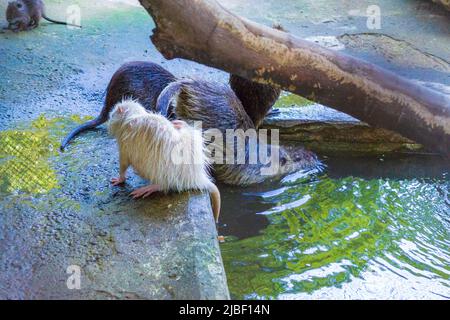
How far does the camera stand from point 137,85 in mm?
3908

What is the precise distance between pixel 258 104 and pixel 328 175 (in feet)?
2.58

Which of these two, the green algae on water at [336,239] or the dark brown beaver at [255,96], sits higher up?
the dark brown beaver at [255,96]

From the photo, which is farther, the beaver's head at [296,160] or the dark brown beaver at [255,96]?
the dark brown beaver at [255,96]

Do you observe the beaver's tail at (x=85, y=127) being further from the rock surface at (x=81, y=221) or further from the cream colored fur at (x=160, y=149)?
the cream colored fur at (x=160, y=149)

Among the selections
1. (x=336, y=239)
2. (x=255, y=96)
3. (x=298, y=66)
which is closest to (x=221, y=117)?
(x=255, y=96)

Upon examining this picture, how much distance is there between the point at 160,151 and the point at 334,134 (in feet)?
6.54

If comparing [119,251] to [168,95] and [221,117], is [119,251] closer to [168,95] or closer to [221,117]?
[168,95]

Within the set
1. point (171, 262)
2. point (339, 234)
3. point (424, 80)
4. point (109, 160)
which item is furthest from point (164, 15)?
point (424, 80)

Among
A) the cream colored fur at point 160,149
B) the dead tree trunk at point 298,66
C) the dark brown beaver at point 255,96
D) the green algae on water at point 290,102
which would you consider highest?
the dead tree trunk at point 298,66

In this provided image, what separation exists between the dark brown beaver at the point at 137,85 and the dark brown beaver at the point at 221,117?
260 millimetres

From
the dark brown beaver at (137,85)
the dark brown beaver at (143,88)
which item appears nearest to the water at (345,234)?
the dark brown beaver at (143,88)

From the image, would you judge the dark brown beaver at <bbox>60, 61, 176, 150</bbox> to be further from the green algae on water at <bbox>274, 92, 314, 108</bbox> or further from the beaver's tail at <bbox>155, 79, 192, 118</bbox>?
the green algae on water at <bbox>274, 92, 314, 108</bbox>

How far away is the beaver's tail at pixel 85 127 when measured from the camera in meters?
3.46

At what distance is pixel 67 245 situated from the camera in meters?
2.40
